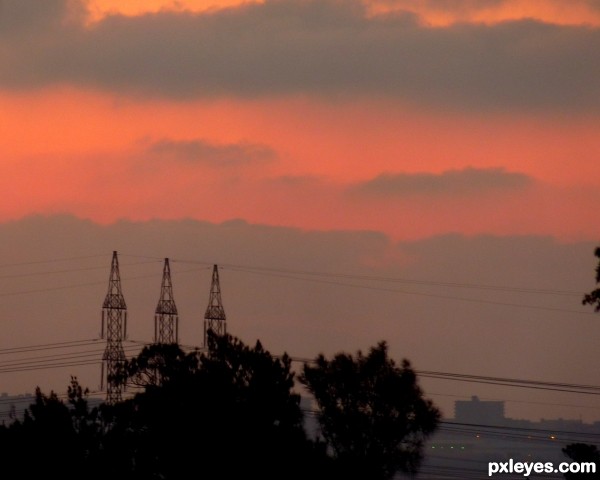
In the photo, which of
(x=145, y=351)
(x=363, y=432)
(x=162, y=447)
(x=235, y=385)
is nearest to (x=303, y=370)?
(x=363, y=432)

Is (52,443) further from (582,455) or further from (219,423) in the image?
(582,455)

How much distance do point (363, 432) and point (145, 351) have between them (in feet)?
57.1

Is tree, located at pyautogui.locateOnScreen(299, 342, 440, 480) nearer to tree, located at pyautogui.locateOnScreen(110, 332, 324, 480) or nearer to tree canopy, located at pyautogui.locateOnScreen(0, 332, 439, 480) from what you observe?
tree canopy, located at pyautogui.locateOnScreen(0, 332, 439, 480)

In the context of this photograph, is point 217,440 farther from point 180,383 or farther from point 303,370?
point 303,370

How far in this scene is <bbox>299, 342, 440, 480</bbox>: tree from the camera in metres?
99.4

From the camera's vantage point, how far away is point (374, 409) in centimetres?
A: 10294

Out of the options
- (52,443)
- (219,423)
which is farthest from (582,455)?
(52,443)

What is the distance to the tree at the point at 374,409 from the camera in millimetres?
99438

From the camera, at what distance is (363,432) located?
101 metres

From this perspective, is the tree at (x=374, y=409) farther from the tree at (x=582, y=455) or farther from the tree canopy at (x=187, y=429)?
the tree at (x=582, y=455)

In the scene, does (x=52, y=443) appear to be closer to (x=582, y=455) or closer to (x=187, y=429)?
(x=187, y=429)

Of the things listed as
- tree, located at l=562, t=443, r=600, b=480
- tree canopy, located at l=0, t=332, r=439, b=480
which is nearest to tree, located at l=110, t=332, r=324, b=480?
tree canopy, located at l=0, t=332, r=439, b=480

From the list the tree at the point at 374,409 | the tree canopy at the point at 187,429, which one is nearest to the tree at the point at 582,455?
the tree canopy at the point at 187,429

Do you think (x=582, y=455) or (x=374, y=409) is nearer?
(x=582, y=455)
